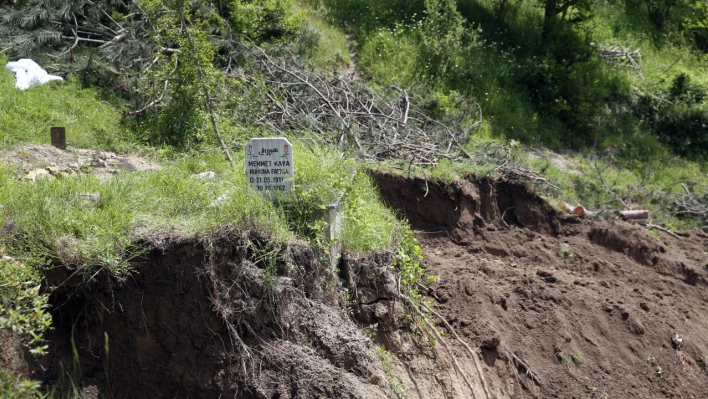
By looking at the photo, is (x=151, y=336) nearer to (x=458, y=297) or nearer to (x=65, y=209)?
(x=65, y=209)

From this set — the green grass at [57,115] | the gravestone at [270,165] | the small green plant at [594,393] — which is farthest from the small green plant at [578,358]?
the green grass at [57,115]

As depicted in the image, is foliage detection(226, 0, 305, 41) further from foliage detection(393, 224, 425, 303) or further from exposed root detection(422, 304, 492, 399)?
exposed root detection(422, 304, 492, 399)

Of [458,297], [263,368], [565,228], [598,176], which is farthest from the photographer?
[598,176]

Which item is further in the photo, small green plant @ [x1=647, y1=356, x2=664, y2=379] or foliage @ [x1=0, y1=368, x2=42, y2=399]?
small green plant @ [x1=647, y1=356, x2=664, y2=379]

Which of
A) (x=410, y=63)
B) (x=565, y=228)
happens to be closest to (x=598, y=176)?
(x=565, y=228)

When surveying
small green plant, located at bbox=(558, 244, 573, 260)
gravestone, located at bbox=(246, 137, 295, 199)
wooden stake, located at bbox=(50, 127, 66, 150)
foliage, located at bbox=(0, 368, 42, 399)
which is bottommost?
small green plant, located at bbox=(558, 244, 573, 260)

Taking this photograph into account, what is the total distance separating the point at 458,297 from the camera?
290 inches

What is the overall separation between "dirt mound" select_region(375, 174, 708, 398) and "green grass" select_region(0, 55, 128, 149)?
323 cm

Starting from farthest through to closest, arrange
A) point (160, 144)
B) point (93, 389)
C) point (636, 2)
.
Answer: point (636, 2) → point (160, 144) → point (93, 389)

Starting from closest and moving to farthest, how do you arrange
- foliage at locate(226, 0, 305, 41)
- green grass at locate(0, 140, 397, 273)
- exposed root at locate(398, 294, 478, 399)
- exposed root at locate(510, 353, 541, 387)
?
green grass at locate(0, 140, 397, 273) → exposed root at locate(398, 294, 478, 399) → exposed root at locate(510, 353, 541, 387) → foliage at locate(226, 0, 305, 41)

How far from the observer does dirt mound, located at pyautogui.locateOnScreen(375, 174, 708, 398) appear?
7238mm

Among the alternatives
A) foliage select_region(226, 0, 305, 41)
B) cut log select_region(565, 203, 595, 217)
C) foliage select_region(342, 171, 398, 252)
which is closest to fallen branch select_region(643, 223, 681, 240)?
cut log select_region(565, 203, 595, 217)

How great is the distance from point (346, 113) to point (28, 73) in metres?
4.06

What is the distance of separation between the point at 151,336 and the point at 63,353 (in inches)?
20.9
